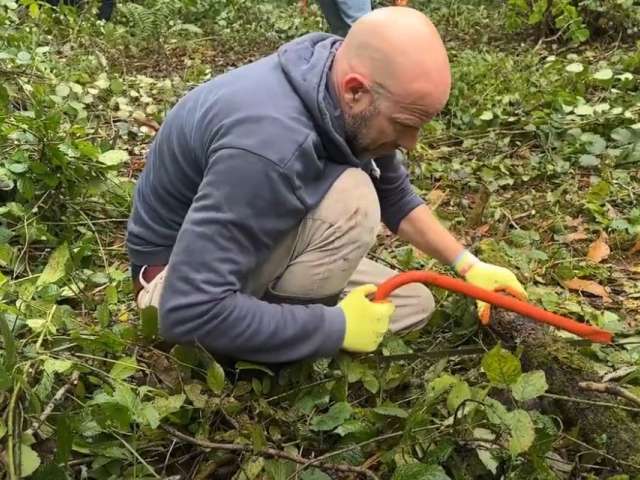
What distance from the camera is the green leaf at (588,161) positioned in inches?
119

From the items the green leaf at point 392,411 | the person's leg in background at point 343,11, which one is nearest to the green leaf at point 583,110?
the person's leg in background at point 343,11

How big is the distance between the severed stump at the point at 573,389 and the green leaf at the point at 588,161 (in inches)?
54.5

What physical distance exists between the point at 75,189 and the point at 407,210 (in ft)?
3.80

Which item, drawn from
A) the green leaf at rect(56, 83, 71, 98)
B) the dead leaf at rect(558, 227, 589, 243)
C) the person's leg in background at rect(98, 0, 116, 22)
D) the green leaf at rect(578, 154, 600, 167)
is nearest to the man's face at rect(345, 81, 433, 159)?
the dead leaf at rect(558, 227, 589, 243)

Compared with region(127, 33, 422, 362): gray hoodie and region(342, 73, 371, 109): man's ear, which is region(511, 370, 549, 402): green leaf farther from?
region(342, 73, 371, 109): man's ear

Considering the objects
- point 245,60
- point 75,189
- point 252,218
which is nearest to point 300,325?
point 252,218

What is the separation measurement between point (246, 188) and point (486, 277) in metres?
0.86

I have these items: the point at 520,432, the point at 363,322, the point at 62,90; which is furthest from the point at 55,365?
the point at 62,90

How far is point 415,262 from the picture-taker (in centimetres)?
241

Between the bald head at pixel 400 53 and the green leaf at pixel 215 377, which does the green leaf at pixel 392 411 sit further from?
the bald head at pixel 400 53

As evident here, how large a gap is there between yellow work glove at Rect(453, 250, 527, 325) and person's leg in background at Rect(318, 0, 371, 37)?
2.41 m

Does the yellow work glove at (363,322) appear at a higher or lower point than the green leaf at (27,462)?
lower

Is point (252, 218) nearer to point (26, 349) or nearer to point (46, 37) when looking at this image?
point (26, 349)

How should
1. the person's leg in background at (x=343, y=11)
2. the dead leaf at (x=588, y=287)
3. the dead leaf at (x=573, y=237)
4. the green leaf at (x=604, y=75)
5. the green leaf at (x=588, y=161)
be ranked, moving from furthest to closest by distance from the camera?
the person's leg in background at (x=343, y=11), the green leaf at (x=604, y=75), the green leaf at (x=588, y=161), the dead leaf at (x=573, y=237), the dead leaf at (x=588, y=287)
